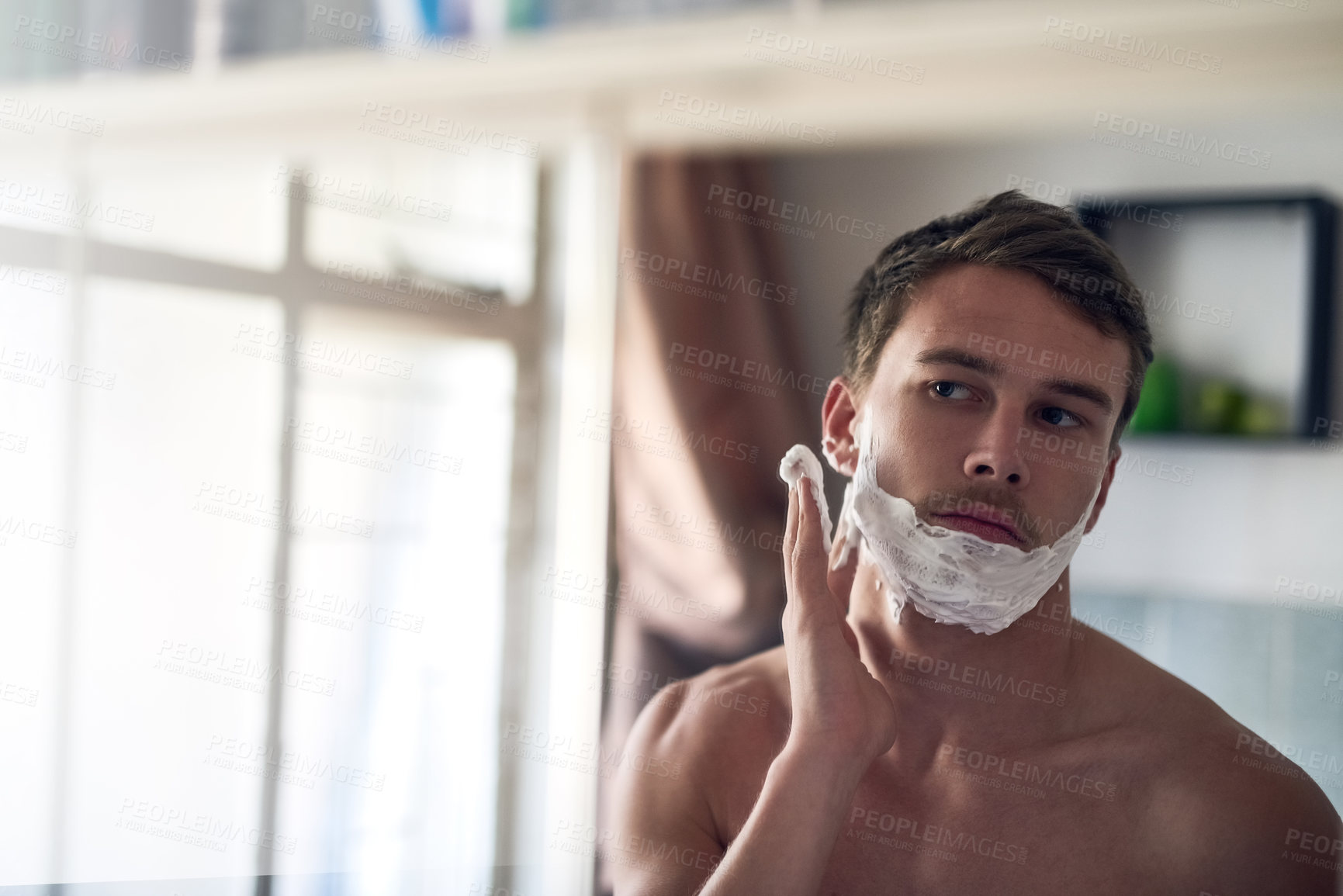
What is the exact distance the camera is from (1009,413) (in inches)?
23.9

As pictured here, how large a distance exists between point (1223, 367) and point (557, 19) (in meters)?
0.77

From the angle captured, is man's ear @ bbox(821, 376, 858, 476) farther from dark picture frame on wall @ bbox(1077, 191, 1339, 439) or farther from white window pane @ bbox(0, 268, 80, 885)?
white window pane @ bbox(0, 268, 80, 885)

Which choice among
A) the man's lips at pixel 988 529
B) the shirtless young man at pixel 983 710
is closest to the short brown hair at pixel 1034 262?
the shirtless young man at pixel 983 710

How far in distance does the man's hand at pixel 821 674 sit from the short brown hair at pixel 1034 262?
5.5 inches

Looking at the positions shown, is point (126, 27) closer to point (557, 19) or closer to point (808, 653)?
point (557, 19)

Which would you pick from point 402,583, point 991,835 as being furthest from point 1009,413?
point 402,583

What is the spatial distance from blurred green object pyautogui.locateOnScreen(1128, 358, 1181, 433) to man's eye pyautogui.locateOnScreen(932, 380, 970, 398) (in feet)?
0.55

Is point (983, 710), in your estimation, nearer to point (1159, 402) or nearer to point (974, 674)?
point (974, 674)

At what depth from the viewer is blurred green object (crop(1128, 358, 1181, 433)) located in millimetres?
698

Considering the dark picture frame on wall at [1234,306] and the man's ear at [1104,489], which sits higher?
the dark picture frame on wall at [1234,306]

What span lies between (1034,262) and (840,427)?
19 cm

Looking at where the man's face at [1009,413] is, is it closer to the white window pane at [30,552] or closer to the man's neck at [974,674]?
the man's neck at [974,674]

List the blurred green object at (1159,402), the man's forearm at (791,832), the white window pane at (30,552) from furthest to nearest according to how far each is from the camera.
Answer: the white window pane at (30,552)
the blurred green object at (1159,402)
the man's forearm at (791,832)

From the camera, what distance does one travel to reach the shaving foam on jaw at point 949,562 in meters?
0.62
